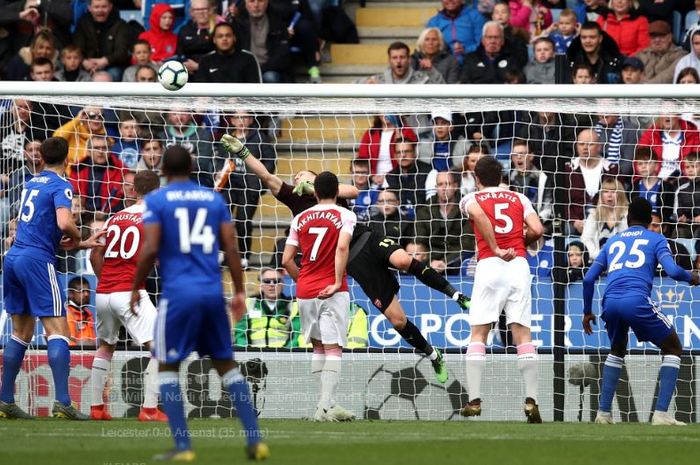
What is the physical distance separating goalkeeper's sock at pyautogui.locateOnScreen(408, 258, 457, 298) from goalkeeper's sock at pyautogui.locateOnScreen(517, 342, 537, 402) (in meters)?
1.28

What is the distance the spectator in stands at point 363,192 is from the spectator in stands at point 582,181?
213 cm

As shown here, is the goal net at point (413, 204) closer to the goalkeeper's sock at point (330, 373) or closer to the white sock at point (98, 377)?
the white sock at point (98, 377)

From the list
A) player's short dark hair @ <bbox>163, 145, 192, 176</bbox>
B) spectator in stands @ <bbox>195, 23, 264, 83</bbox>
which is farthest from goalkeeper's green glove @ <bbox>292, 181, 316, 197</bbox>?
spectator in stands @ <bbox>195, 23, 264, 83</bbox>

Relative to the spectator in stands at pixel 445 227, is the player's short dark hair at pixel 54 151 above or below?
above

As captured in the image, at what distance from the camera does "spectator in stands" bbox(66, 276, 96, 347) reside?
43.0 feet

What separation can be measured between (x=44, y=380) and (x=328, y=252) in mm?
3532

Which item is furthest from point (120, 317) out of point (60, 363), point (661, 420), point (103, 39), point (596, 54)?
point (103, 39)

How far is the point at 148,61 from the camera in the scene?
16719mm

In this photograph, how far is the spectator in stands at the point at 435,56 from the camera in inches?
643

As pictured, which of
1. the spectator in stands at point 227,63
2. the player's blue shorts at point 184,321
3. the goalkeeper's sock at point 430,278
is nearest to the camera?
the player's blue shorts at point 184,321

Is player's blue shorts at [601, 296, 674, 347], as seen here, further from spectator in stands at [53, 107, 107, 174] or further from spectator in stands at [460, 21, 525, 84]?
spectator in stands at [53, 107, 107, 174]

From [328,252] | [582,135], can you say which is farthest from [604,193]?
[328,252]

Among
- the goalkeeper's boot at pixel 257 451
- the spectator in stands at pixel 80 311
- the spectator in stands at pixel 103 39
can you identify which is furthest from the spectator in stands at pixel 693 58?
the goalkeeper's boot at pixel 257 451

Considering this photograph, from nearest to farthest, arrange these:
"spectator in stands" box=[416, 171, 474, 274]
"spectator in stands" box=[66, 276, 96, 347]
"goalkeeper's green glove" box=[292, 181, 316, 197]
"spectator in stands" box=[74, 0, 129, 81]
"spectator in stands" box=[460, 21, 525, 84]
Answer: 1. "goalkeeper's green glove" box=[292, 181, 316, 197]
2. "spectator in stands" box=[66, 276, 96, 347]
3. "spectator in stands" box=[416, 171, 474, 274]
4. "spectator in stands" box=[460, 21, 525, 84]
5. "spectator in stands" box=[74, 0, 129, 81]
